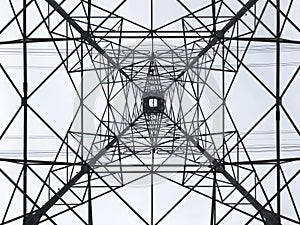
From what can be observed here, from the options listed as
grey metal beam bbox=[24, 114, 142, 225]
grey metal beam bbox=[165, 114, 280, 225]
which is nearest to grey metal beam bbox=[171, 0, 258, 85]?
grey metal beam bbox=[165, 114, 280, 225]

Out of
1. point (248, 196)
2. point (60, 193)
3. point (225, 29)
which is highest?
point (225, 29)

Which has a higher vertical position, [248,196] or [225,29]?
[225,29]

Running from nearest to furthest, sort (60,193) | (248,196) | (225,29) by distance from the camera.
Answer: (248,196)
(60,193)
(225,29)

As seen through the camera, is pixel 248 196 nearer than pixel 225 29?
Yes

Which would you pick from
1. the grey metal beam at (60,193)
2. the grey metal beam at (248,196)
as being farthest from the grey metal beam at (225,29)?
the grey metal beam at (60,193)

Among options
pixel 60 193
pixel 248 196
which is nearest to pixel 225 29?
pixel 248 196

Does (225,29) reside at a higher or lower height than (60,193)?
higher

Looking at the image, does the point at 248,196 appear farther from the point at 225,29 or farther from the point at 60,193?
the point at 225,29

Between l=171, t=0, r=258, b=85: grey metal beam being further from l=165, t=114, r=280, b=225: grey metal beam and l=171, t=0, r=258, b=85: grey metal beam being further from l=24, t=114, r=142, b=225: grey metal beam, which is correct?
l=24, t=114, r=142, b=225: grey metal beam

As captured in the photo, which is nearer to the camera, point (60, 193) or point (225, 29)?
point (60, 193)

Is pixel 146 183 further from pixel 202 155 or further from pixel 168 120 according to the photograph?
pixel 202 155

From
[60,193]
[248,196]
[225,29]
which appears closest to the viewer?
[248,196]

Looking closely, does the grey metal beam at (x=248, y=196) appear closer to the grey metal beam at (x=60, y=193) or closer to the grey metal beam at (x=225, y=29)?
the grey metal beam at (x=225, y=29)
